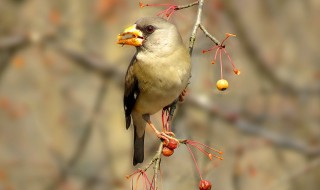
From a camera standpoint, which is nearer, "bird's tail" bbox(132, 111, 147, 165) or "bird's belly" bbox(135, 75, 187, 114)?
"bird's belly" bbox(135, 75, 187, 114)

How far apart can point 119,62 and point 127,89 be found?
3530mm

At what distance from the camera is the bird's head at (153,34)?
295 cm

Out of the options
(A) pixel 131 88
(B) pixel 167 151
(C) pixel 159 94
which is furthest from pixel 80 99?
(B) pixel 167 151

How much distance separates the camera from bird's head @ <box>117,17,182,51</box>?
2951 mm

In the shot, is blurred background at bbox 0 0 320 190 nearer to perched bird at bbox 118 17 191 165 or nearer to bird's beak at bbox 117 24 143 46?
perched bird at bbox 118 17 191 165

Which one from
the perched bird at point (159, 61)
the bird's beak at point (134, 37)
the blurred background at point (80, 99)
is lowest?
the blurred background at point (80, 99)

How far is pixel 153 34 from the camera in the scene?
2.98 meters

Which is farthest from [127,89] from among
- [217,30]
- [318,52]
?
[318,52]

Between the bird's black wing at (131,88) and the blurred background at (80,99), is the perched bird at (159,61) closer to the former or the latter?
the bird's black wing at (131,88)

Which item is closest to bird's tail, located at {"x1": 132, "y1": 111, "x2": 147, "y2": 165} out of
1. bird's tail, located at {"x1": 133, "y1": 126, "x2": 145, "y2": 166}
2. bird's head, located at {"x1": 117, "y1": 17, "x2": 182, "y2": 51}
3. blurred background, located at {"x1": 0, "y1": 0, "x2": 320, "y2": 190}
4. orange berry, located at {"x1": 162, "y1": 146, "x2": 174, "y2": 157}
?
bird's tail, located at {"x1": 133, "y1": 126, "x2": 145, "y2": 166}

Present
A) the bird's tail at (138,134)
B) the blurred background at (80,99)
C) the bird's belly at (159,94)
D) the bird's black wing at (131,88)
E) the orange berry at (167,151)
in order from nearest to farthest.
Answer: the orange berry at (167,151)
the bird's belly at (159,94)
the bird's black wing at (131,88)
the bird's tail at (138,134)
the blurred background at (80,99)

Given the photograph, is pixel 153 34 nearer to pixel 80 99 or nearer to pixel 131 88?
pixel 131 88

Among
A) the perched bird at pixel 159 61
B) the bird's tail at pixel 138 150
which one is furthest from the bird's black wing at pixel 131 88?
the bird's tail at pixel 138 150

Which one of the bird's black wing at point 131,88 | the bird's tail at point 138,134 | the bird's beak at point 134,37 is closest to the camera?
the bird's beak at point 134,37
